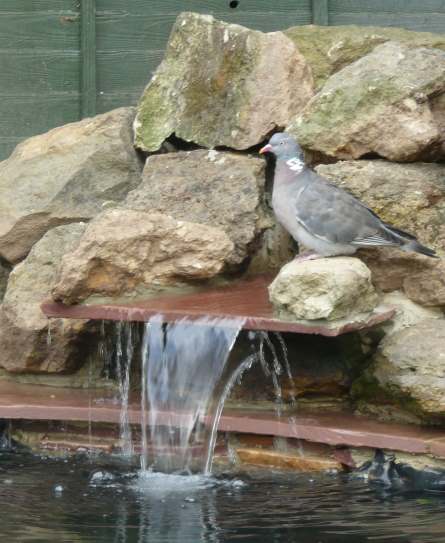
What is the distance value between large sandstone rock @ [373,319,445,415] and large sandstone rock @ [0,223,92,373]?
58.2 inches

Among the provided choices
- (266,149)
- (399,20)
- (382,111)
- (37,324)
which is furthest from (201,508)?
(399,20)

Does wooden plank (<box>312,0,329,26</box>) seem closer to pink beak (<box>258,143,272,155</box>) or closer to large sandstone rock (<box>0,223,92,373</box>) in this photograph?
pink beak (<box>258,143,272,155</box>)

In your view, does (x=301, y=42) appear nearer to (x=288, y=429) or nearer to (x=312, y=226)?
(x=312, y=226)

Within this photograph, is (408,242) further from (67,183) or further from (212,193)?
(67,183)

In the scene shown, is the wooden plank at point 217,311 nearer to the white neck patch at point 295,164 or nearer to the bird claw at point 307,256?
the bird claw at point 307,256

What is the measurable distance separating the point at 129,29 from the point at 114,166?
1489 millimetres

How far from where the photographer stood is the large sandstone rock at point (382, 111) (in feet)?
20.1

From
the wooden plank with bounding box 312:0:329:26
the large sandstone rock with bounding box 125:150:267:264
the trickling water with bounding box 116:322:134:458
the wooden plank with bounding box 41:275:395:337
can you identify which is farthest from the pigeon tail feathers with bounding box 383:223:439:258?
the wooden plank with bounding box 312:0:329:26

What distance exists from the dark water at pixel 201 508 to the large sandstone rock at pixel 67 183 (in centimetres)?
159

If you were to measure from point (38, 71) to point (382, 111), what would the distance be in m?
2.72

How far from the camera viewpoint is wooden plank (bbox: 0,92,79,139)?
8133 millimetres

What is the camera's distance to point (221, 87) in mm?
6789

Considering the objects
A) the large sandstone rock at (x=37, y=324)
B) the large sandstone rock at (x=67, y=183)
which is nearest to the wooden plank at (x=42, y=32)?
the large sandstone rock at (x=67, y=183)

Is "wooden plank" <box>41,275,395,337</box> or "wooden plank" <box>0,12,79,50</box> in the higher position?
"wooden plank" <box>0,12,79,50</box>
